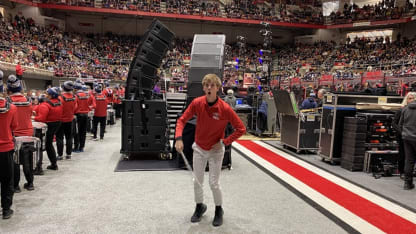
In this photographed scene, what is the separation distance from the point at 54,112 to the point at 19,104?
1.16 meters

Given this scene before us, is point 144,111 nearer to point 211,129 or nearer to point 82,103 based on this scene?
Result: point 82,103

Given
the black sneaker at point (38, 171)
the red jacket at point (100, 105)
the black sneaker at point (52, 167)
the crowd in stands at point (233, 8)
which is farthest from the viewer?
the crowd in stands at point (233, 8)

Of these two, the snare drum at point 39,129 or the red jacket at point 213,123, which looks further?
the snare drum at point 39,129

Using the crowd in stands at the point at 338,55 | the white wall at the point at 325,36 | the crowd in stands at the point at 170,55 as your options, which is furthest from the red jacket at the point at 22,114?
the white wall at the point at 325,36

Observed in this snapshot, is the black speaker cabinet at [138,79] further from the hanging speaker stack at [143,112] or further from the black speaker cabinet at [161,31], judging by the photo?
the black speaker cabinet at [161,31]

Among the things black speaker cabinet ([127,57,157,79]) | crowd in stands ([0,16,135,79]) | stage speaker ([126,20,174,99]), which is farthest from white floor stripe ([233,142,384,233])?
crowd in stands ([0,16,135,79])

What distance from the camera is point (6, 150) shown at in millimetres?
3115

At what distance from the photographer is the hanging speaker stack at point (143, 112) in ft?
19.9

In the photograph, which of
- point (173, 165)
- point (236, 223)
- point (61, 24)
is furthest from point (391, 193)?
point (61, 24)

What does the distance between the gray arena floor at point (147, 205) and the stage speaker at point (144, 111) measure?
125 centimetres

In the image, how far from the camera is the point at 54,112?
5.01 metres

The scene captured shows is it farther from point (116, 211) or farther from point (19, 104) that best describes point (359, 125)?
point (19, 104)

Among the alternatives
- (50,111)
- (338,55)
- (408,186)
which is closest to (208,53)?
(50,111)

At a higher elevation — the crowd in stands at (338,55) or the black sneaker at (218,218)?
the crowd in stands at (338,55)
